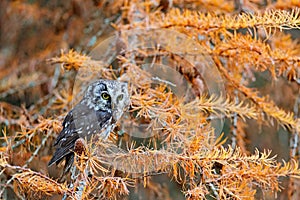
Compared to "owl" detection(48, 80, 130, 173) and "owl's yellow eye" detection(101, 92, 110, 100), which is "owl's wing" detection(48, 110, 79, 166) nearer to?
"owl" detection(48, 80, 130, 173)

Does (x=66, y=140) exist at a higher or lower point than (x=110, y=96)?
lower

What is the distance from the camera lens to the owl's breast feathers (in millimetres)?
1535

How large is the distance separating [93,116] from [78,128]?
51mm

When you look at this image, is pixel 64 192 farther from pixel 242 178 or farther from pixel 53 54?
pixel 53 54

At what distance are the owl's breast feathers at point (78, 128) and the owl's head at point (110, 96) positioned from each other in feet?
0.05

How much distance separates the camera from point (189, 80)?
1782mm

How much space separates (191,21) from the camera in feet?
5.57

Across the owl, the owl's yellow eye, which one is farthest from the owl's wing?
the owl's yellow eye

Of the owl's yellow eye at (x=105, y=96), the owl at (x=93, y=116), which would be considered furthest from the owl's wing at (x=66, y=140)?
the owl's yellow eye at (x=105, y=96)

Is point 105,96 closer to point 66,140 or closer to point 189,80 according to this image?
point 66,140

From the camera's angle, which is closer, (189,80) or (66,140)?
(66,140)

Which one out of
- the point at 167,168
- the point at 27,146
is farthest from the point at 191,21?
the point at 27,146

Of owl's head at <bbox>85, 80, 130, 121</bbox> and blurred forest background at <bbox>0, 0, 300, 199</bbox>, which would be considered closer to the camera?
blurred forest background at <bbox>0, 0, 300, 199</bbox>

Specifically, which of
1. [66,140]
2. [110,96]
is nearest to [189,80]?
[110,96]
